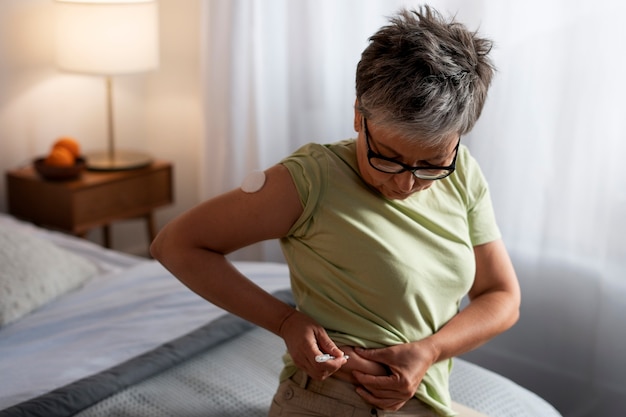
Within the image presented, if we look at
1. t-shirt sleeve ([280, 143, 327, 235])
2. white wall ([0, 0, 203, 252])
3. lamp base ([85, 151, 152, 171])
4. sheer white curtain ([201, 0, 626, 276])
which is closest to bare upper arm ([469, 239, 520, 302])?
t-shirt sleeve ([280, 143, 327, 235])

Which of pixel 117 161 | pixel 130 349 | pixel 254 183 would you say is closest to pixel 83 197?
pixel 117 161

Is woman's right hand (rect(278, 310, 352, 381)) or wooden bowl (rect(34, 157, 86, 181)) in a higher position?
woman's right hand (rect(278, 310, 352, 381))

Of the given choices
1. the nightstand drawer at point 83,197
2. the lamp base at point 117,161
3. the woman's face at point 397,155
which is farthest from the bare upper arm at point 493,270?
the lamp base at point 117,161

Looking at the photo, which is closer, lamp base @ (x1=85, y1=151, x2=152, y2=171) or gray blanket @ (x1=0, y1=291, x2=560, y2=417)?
gray blanket @ (x1=0, y1=291, x2=560, y2=417)

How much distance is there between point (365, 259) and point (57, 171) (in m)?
1.88

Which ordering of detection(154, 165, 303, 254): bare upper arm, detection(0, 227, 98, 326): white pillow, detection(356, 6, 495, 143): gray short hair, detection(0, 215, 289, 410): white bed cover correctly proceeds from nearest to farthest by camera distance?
1. detection(356, 6, 495, 143): gray short hair
2. detection(154, 165, 303, 254): bare upper arm
3. detection(0, 215, 289, 410): white bed cover
4. detection(0, 227, 98, 326): white pillow

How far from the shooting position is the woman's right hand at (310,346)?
1272mm

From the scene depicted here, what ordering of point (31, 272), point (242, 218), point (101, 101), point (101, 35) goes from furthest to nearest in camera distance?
point (101, 101)
point (101, 35)
point (31, 272)
point (242, 218)

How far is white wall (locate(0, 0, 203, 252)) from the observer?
3.09 m

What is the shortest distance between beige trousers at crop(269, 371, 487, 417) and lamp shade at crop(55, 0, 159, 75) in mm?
1849

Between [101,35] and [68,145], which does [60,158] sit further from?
[101,35]

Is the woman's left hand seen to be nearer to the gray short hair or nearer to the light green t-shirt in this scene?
the light green t-shirt

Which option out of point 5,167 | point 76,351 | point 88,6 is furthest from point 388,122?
point 5,167

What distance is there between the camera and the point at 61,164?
294cm
